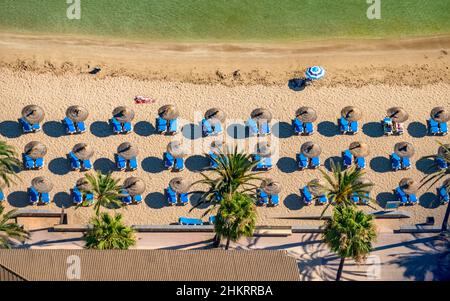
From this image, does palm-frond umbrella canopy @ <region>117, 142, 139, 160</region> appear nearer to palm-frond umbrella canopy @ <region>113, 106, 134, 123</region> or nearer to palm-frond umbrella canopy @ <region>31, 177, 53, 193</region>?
palm-frond umbrella canopy @ <region>113, 106, 134, 123</region>

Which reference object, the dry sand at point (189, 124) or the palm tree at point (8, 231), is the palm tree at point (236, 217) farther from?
the palm tree at point (8, 231)

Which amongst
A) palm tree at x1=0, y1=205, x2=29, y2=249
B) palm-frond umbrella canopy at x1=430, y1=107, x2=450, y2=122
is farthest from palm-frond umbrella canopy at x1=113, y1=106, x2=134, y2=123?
palm-frond umbrella canopy at x1=430, y1=107, x2=450, y2=122

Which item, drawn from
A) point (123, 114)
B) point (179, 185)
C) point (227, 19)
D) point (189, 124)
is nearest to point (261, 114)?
point (189, 124)

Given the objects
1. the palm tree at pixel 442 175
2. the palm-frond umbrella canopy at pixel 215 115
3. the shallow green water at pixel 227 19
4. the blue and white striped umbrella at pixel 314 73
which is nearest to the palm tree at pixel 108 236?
the palm-frond umbrella canopy at pixel 215 115

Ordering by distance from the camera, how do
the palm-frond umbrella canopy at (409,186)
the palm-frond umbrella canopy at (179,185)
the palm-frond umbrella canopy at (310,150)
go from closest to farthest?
the palm-frond umbrella canopy at (179,185) → the palm-frond umbrella canopy at (409,186) → the palm-frond umbrella canopy at (310,150)

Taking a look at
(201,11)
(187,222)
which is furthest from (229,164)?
(201,11)

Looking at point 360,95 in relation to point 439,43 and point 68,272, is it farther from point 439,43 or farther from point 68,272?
point 68,272

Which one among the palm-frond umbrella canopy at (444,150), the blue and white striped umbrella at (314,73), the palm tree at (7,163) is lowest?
the palm tree at (7,163)
